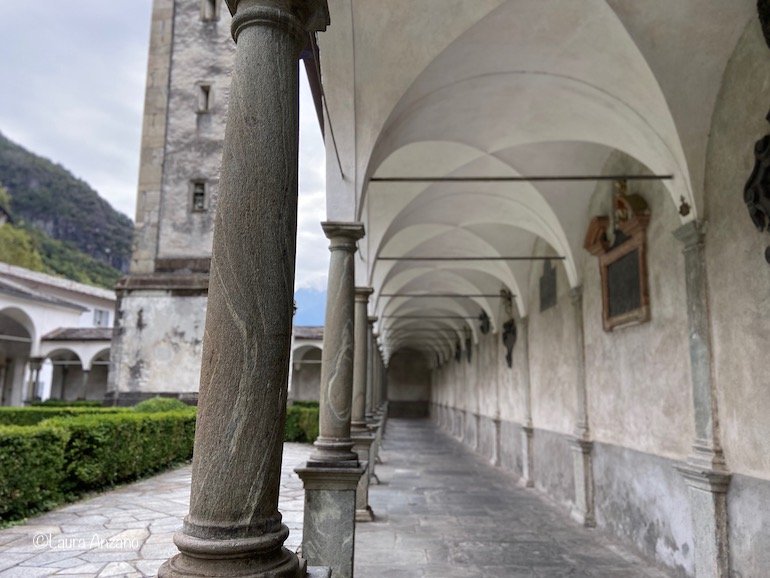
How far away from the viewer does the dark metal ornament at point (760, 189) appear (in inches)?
174

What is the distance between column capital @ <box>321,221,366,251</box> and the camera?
631 centimetres

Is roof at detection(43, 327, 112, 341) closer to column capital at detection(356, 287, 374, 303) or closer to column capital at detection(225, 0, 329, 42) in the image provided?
column capital at detection(356, 287, 374, 303)

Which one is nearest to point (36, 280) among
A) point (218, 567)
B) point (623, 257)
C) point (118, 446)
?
point (118, 446)

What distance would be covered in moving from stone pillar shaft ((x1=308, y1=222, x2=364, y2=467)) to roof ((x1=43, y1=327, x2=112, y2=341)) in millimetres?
24772

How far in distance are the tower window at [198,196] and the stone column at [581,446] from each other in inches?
430

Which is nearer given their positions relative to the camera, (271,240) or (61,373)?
(271,240)

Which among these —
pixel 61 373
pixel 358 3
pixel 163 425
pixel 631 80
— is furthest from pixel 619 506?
pixel 61 373

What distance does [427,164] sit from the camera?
8672 millimetres

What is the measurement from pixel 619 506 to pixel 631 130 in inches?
181

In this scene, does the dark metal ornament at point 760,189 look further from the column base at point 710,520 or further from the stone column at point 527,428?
→ the stone column at point 527,428

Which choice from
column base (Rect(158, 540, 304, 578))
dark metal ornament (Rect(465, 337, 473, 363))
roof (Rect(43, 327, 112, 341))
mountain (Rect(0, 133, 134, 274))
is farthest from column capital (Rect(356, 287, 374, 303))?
mountain (Rect(0, 133, 134, 274))

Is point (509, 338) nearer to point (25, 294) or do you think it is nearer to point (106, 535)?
point (106, 535)

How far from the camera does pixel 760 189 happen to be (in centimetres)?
450

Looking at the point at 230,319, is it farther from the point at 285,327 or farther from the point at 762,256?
the point at 762,256
